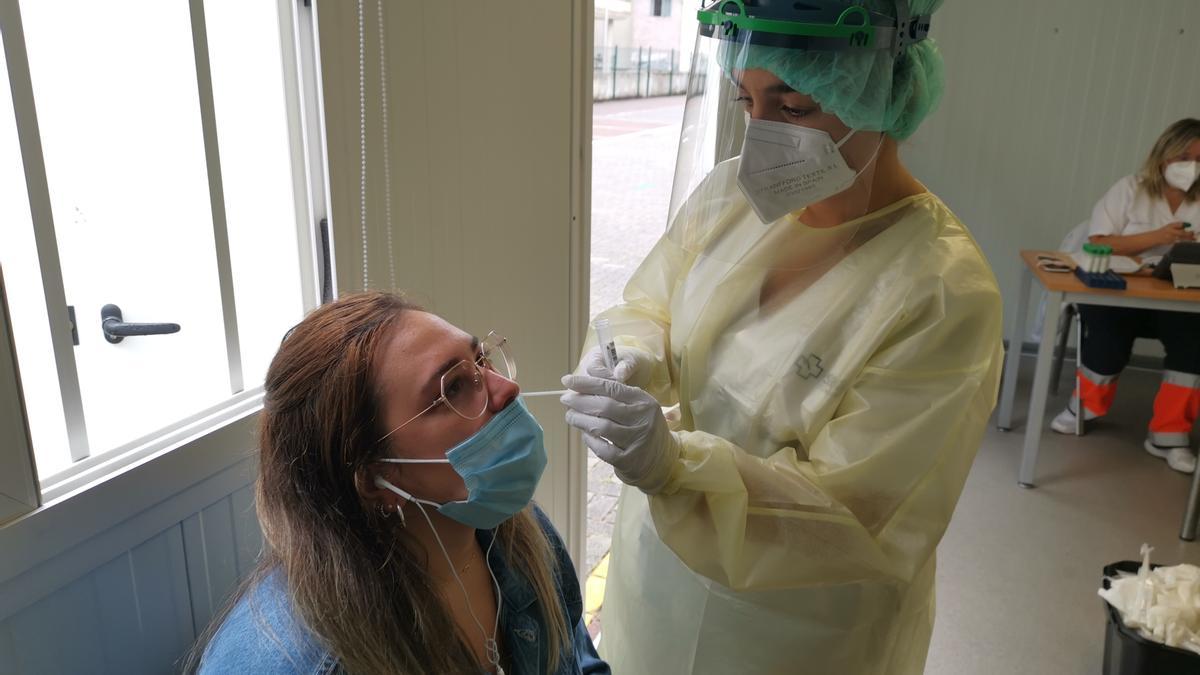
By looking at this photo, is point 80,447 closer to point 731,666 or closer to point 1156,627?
point 731,666

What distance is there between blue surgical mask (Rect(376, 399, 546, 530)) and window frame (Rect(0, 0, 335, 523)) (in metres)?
0.34

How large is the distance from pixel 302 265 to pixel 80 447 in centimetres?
42

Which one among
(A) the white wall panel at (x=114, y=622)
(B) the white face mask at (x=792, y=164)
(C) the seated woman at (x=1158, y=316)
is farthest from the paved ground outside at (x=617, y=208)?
(C) the seated woman at (x=1158, y=316)

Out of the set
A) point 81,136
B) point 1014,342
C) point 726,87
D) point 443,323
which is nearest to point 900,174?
point 726,87

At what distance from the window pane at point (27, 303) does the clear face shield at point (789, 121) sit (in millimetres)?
873

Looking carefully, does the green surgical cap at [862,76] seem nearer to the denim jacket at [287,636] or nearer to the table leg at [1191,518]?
the denim jacket at [287,636]

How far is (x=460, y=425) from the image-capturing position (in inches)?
40.6

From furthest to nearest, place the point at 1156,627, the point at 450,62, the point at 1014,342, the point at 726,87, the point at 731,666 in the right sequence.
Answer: the point at 1014,342
the point at 1156,627
the point at 450,62
the point at 731,666
the point at 726,87

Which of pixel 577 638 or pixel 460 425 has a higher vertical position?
pixel 460 425

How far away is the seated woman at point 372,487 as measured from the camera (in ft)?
3.17

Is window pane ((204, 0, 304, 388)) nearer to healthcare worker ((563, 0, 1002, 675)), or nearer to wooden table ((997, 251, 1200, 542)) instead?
healthcare worker ((563, 0, 1002, 675))

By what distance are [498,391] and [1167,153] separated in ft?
11.7

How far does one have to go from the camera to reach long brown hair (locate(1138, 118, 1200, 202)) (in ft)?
11.1

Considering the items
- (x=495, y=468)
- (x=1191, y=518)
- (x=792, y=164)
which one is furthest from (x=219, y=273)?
(x=1191, y=518)
